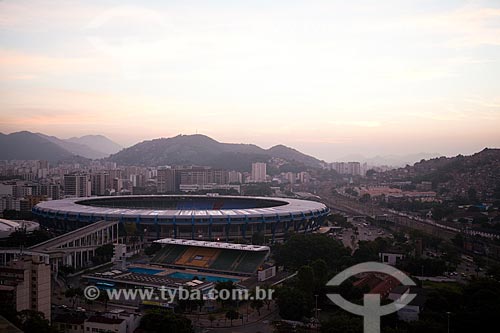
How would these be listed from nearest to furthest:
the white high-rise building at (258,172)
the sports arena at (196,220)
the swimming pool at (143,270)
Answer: the swimming pool at (143,270)
the sports arena at (196,220)
the white high-rise building at (258,172)

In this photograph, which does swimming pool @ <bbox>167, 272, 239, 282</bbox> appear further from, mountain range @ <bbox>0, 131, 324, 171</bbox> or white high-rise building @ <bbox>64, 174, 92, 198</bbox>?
mountain range @ <bbox>0, 131, 324, 171</bbox>

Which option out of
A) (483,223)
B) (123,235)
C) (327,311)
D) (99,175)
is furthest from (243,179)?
(327,311)

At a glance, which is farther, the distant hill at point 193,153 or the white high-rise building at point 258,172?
the distant hill at point 193,153

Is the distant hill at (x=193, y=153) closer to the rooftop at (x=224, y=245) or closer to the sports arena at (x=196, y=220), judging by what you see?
the sports arena at (x=196, y=220)

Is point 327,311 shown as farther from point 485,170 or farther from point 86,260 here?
point 485,170

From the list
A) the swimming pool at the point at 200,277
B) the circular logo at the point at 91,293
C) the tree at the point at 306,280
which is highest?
the tree at the point at 306,280

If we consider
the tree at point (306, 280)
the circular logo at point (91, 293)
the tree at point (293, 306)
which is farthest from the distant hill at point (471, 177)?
the circular logo at point (91, 293)

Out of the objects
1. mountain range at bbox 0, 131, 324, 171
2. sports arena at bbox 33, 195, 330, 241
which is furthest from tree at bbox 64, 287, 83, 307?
mountain range at bbox 0, 131, 324, 171
